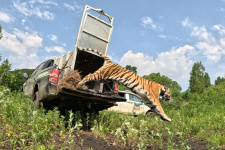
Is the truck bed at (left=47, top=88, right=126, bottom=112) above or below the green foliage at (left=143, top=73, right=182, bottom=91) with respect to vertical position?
below

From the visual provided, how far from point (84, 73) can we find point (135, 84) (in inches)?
100

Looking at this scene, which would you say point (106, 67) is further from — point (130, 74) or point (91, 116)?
point (91, 116)

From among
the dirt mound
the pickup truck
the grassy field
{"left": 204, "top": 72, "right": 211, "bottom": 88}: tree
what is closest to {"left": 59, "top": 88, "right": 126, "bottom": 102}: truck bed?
the pickup truck

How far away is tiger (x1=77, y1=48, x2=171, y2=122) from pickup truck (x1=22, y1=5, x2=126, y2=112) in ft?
1.62

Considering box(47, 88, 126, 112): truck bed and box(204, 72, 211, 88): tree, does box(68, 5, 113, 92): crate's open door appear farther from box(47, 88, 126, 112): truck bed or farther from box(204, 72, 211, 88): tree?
box(204, 72, 211, 88): tree

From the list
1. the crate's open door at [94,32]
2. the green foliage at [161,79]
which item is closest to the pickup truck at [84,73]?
the crate's open door at [94,32]

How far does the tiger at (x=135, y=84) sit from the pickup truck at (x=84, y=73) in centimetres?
49

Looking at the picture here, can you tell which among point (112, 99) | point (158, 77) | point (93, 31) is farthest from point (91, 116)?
point (158, 77)

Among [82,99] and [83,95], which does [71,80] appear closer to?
[82,99]

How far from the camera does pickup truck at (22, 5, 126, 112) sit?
17.1ft

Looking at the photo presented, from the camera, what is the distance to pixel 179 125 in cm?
633

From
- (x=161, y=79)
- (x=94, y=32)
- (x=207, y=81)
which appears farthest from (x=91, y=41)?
(x=161, y=79)

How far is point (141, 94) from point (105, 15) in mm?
3749

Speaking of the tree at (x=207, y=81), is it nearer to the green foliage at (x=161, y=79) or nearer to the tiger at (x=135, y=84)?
the green foliage at (x=161, y=79)
